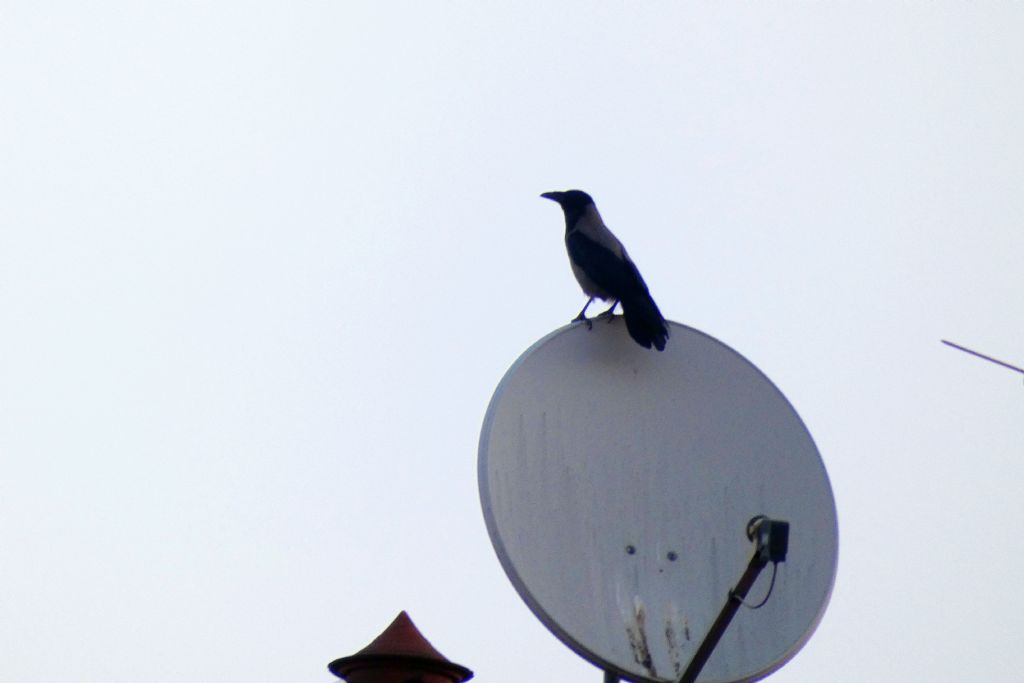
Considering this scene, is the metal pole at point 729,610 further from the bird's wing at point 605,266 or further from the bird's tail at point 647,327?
the bird's wing at point 605,266

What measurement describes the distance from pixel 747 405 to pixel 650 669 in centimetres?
110

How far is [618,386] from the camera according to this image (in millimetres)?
4367

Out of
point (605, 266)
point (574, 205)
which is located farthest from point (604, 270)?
point (574, 205)

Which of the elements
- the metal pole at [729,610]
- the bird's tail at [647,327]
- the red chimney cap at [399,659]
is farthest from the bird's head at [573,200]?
the metal pole at [729,610]

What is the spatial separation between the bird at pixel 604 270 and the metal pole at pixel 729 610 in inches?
58.2

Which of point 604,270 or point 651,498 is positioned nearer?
point 651,498

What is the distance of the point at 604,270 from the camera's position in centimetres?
554

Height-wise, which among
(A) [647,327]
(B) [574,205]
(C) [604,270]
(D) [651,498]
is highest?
(B) [574,205]

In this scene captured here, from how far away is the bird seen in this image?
14.9 feet

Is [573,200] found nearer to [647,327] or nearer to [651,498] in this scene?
[647,327]

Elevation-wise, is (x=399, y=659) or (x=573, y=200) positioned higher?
(x=573, y=200)

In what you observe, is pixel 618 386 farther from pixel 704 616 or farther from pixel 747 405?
pixel 704 616

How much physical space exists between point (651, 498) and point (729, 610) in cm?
102

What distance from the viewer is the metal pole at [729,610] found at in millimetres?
3021
